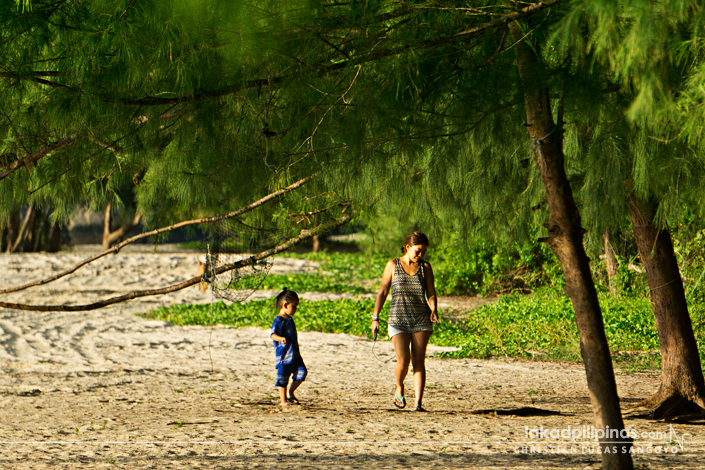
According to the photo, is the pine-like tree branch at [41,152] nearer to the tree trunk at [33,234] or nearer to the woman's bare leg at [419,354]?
the woman's bare leg at [419,354]

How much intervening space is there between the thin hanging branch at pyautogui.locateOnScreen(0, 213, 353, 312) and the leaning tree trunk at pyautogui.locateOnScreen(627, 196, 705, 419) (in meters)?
2.61

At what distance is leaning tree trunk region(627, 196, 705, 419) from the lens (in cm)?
542

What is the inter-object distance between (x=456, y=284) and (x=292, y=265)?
292 inches

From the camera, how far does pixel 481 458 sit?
4.13 m

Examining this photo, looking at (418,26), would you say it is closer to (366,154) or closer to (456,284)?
(366,154)

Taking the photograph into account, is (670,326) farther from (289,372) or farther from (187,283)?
(187,283)

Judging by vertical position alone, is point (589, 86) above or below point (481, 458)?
above

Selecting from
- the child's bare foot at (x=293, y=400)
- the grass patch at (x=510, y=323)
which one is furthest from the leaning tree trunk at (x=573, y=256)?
the grass patch at (x=510, y=323)

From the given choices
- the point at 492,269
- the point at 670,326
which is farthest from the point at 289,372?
the point at 492,269

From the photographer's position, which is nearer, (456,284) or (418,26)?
(418,26)

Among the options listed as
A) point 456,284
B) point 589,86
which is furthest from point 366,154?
point 456,284

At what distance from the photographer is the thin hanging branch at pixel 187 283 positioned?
4.56 metres

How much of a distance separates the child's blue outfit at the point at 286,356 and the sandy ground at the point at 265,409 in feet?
0.97

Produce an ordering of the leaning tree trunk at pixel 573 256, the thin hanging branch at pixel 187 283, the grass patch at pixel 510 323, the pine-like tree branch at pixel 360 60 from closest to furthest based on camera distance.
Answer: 1. the pine-like tree branch at pixel 360 60
2. the leaning tree trunk at pixel 573 256
3. the thin hanging branch at pixel 187 283
4. the grass patch at pixel 510 323
